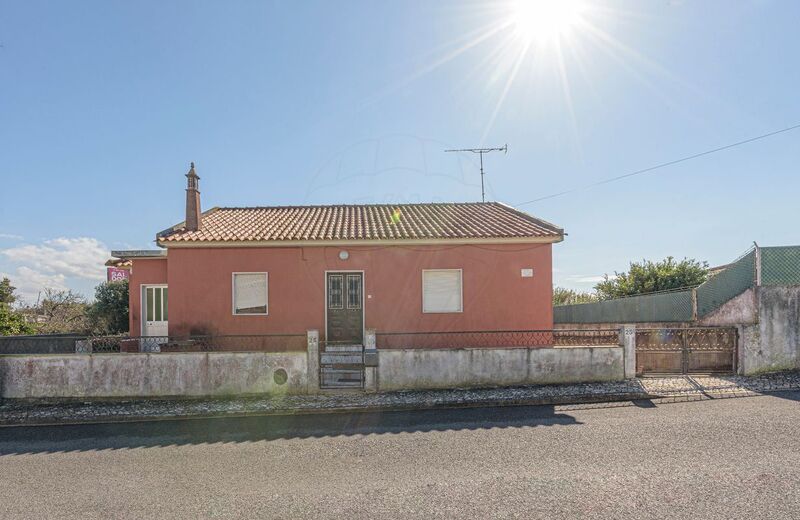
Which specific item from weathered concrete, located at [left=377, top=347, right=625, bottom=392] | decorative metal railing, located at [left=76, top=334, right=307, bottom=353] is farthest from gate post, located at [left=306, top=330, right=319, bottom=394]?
decorative metal railing, located at [left=76, top=334, right=307, bottom=353]

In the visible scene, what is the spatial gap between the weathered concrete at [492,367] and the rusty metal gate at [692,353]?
885 mm

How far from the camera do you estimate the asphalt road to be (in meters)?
3.99

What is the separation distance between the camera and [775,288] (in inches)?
369

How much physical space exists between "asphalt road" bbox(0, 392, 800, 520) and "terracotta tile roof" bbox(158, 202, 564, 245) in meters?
4.83

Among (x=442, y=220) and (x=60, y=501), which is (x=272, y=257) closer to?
(x=442, y=220)

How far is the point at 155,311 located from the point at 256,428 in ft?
23.7

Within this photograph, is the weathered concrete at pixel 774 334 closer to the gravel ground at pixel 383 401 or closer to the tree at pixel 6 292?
the gravel ground at pixel 383 401

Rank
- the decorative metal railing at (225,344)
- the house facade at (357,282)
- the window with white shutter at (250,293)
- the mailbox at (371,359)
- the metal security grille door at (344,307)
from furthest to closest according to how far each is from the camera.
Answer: the metal security grille door at (344,307) < the window with white shutter at (250,293) < the house facade at (357,282) < the decorative metal railing at (225,344) < the mailbox at (371,359)

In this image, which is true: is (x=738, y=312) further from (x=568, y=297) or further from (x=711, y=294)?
(x=568, y=297)

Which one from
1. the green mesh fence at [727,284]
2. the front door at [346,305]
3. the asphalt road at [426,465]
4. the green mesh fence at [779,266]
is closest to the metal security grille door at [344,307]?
the front door at [346,305]

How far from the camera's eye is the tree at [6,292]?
574 inches

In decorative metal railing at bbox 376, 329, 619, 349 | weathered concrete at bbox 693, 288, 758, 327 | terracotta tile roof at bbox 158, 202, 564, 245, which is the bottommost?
decorative metal railing at bbox 376, 329, 619, 349

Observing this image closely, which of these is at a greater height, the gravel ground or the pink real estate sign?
the pink real estate sign

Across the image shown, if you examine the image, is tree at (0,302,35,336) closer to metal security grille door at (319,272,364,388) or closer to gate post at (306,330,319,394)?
metal security grille door at (319,272,364,388)
